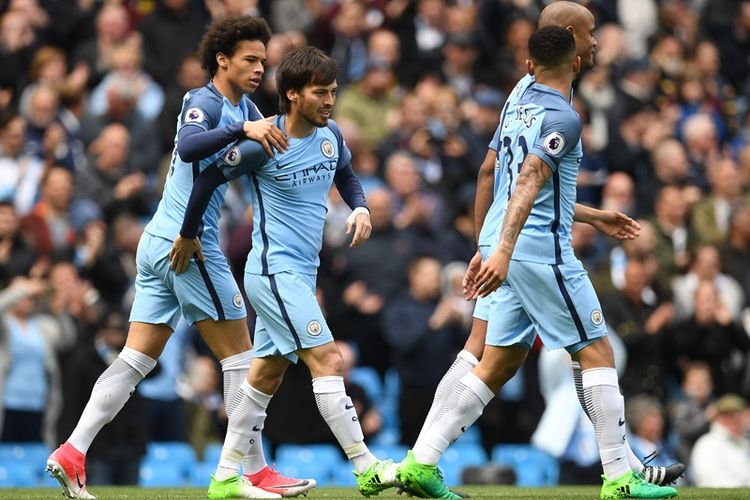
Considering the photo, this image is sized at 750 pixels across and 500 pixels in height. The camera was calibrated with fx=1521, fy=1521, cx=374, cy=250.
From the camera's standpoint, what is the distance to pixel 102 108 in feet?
53.6

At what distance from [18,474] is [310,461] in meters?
2.53

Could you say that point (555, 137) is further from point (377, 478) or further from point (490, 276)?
point (377, 478)

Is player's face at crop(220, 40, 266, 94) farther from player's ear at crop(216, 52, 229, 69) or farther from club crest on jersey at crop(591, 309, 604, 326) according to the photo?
club crest on jersey at crop(591, 309, 604, 326)

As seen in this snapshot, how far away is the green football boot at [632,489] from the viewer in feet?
27.7

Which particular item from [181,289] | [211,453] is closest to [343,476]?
[211,453]

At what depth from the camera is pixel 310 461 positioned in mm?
13539

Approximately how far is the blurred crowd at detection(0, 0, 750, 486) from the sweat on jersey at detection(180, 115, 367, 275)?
180 inches

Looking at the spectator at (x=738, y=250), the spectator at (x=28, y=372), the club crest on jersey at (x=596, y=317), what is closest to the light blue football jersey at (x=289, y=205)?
the club crest on jersey at (x=596, y=317)

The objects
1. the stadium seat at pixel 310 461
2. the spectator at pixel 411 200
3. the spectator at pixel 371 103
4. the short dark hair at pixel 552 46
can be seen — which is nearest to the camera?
the short dark hair at pixel 552 46

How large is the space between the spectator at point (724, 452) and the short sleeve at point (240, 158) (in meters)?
6.04

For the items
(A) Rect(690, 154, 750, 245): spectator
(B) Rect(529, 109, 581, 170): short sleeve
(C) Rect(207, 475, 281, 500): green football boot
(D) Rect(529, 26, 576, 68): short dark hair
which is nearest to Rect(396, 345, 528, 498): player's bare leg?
(C) Rect(207, 475, 281, 500): green football boot

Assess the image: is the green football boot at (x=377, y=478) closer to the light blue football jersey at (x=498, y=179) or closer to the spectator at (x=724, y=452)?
the light blue football jersey at (x=498, y=179)

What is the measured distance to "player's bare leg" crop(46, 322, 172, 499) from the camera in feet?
29.1

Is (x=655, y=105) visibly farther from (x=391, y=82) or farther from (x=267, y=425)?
(x=267, y=425)
